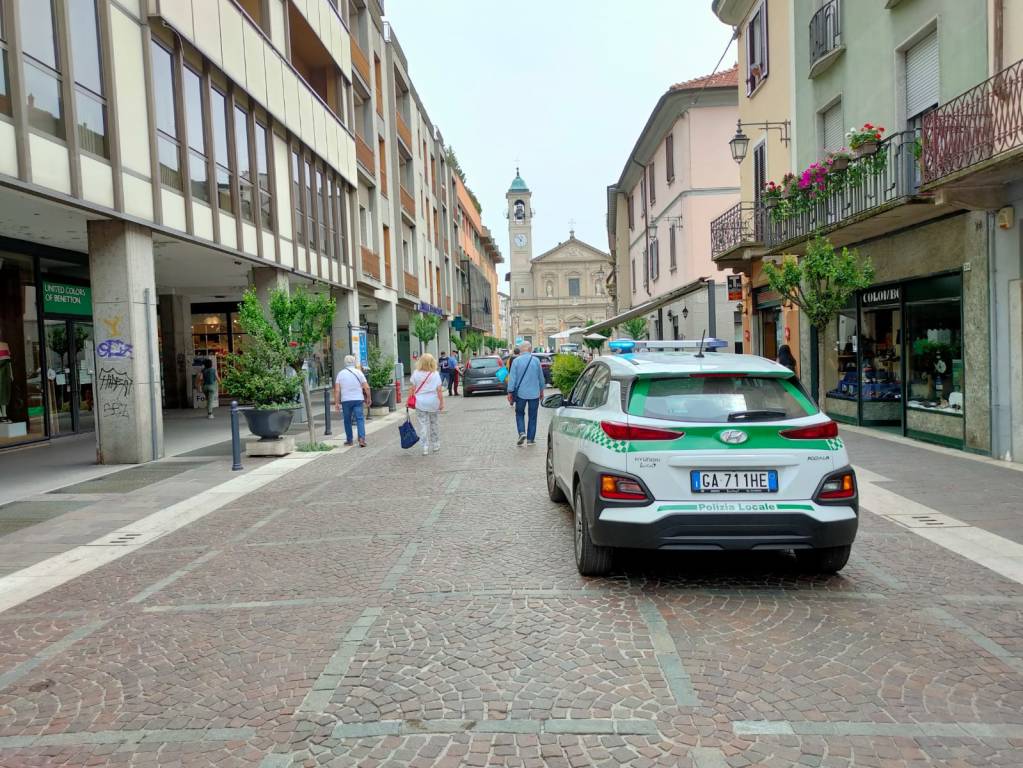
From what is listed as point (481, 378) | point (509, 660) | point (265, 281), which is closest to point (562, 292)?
point (481, 378)

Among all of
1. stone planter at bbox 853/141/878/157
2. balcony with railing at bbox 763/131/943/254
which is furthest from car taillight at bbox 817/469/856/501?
stone planter at bbox 853/141/878/157

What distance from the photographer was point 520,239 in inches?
4692

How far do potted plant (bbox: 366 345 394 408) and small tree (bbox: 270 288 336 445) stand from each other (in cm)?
661

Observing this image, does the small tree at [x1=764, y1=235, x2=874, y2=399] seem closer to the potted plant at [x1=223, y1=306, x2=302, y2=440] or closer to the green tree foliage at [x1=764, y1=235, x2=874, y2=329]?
the green tree foliage at [x1=764, y1=235, x2=874, y2=329]

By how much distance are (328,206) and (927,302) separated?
16373 mm

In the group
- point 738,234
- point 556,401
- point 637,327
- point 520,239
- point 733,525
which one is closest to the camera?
point 733,525

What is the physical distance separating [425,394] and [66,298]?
9.71m

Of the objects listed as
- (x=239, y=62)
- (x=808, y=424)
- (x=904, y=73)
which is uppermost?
(x=239, y=62)

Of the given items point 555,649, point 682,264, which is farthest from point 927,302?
point 682,264

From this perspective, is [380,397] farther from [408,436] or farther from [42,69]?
[42,69]

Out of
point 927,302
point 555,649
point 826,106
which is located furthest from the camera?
point 826,106

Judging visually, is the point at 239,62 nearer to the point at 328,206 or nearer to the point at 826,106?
the point at 328,206

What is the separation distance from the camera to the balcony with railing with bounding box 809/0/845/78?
1486 centimetres

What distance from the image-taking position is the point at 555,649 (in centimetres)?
417
